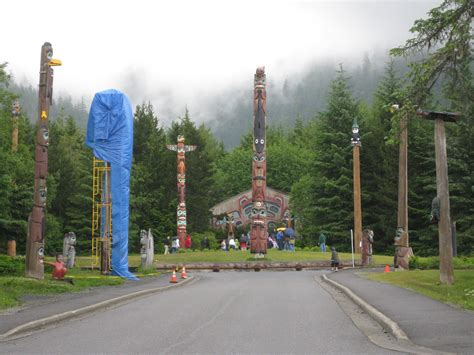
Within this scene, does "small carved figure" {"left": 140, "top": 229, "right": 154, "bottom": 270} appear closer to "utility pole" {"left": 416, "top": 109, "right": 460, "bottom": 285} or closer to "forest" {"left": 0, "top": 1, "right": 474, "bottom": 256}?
"forest" {"left": 0, "top": 1, "right": 474, "bottom": 256}

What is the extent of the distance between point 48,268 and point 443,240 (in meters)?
17.7

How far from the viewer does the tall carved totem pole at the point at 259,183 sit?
3869 cm

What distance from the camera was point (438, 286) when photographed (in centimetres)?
1844

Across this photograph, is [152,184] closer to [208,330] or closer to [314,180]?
[314,180]

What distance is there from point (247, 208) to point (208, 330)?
67.1 m

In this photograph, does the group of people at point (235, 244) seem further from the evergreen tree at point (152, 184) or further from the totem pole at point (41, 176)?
the totem pole at point (41, 176)

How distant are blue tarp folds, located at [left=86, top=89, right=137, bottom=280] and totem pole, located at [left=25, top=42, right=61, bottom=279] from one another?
3422mm

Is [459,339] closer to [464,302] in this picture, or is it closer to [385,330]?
[385,330]

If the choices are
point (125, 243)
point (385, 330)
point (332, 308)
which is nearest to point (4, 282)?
point (125, 243)

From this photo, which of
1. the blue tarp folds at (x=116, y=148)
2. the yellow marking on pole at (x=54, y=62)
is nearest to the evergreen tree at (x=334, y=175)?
the blue tarp folds at (x=116, y=148)

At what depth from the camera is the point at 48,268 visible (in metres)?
28.3

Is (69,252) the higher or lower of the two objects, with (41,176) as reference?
lower

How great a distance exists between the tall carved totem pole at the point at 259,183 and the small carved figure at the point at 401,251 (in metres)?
11.4

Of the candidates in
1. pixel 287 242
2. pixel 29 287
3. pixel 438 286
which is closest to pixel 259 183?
pixel 287 242
